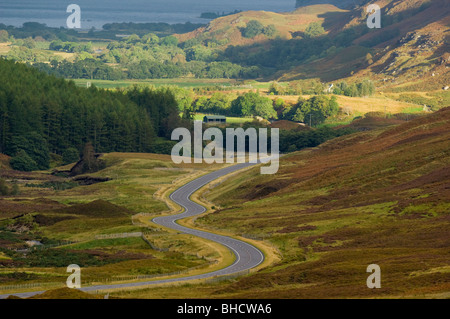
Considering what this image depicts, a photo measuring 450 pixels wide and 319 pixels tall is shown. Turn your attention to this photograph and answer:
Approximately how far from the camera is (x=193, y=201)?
173m

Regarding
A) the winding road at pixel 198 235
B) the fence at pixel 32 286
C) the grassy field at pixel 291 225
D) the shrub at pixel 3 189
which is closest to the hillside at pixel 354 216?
the grassy field at pixel 291 225

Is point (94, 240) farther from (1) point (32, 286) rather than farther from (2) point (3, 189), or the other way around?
(2) point (3, 189)

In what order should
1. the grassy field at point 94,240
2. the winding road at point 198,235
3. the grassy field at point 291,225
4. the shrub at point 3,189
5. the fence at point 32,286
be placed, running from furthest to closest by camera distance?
the shrub at point 3,189 < the grassy field at point 94,240 < the winding road at point 198,235 < the grassy field at point 291,225 < the fence at point 32,286

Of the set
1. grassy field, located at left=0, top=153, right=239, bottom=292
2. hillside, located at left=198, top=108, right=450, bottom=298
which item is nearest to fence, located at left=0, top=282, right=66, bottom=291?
grassy field, located at left=0, top=153, right=239, bottom=292

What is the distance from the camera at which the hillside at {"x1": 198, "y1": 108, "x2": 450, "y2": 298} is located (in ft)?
283

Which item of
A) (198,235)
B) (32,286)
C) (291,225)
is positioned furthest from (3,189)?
(32,286)

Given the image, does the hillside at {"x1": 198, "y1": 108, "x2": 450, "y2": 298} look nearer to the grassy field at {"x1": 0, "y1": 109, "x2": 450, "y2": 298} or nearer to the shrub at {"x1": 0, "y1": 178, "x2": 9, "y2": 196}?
the grassy field at {"x1": 0, "y1": 109, "x2": 450, "y2": 298}

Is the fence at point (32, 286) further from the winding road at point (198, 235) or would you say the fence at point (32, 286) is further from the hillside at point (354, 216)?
the hillside at point (354, 216)

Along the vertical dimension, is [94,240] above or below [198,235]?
below

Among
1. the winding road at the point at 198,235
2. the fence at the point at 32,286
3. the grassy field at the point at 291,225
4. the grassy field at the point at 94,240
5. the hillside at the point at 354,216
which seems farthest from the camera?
the grassy field at the point at 94,240

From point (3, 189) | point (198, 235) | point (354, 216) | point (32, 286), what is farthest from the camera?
point (3, 189)

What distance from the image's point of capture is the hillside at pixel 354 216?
8625cm

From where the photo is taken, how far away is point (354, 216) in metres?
129

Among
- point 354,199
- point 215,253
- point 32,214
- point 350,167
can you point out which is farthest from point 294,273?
point 350,167
